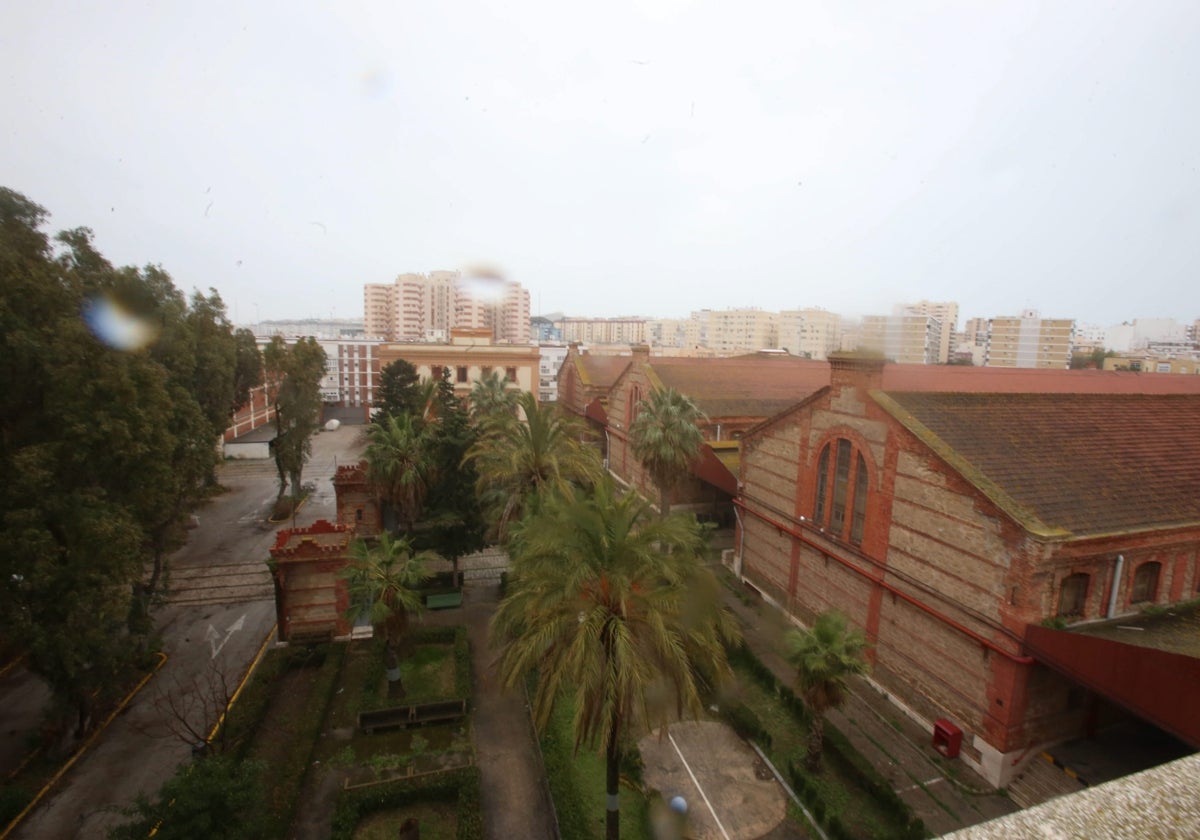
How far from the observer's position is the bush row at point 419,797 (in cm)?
1279

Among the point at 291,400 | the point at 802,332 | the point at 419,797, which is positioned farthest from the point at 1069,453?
the point at 802,332

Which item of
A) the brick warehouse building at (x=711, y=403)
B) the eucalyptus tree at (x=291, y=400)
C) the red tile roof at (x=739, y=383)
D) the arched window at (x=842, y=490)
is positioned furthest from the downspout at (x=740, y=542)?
the eucalyptus tree at (x=291, y=400)

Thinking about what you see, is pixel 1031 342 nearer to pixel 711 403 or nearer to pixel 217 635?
pixel 711 403

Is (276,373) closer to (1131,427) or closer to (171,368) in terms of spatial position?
(171,368)

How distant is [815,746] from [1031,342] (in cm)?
5977

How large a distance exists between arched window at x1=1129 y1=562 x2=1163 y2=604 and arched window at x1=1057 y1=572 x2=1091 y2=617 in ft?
6.14

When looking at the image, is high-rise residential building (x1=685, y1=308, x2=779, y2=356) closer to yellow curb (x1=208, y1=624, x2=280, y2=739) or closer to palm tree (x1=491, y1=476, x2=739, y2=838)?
yellow curb (x1=208, y1=624, x2=280, y2=739)

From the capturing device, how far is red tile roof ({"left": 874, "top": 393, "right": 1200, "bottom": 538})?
1447 cm

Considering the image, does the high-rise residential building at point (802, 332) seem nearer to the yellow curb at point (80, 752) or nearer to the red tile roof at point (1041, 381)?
the red tile roof at point (1041, 381)

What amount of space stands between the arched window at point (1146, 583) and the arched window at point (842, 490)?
6256mm

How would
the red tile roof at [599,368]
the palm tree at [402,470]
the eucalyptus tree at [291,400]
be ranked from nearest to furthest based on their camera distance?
the palm tree at [402,470], the eucalyptus tree at [291,400], the red tile roof at [599,368]

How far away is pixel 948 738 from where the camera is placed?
14859 millimetres

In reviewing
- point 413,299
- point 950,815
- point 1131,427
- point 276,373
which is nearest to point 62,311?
A: point 276,373

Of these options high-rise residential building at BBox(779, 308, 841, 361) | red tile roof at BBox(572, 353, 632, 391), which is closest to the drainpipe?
red tile roof at BBox(572, 353, 632, 391)
